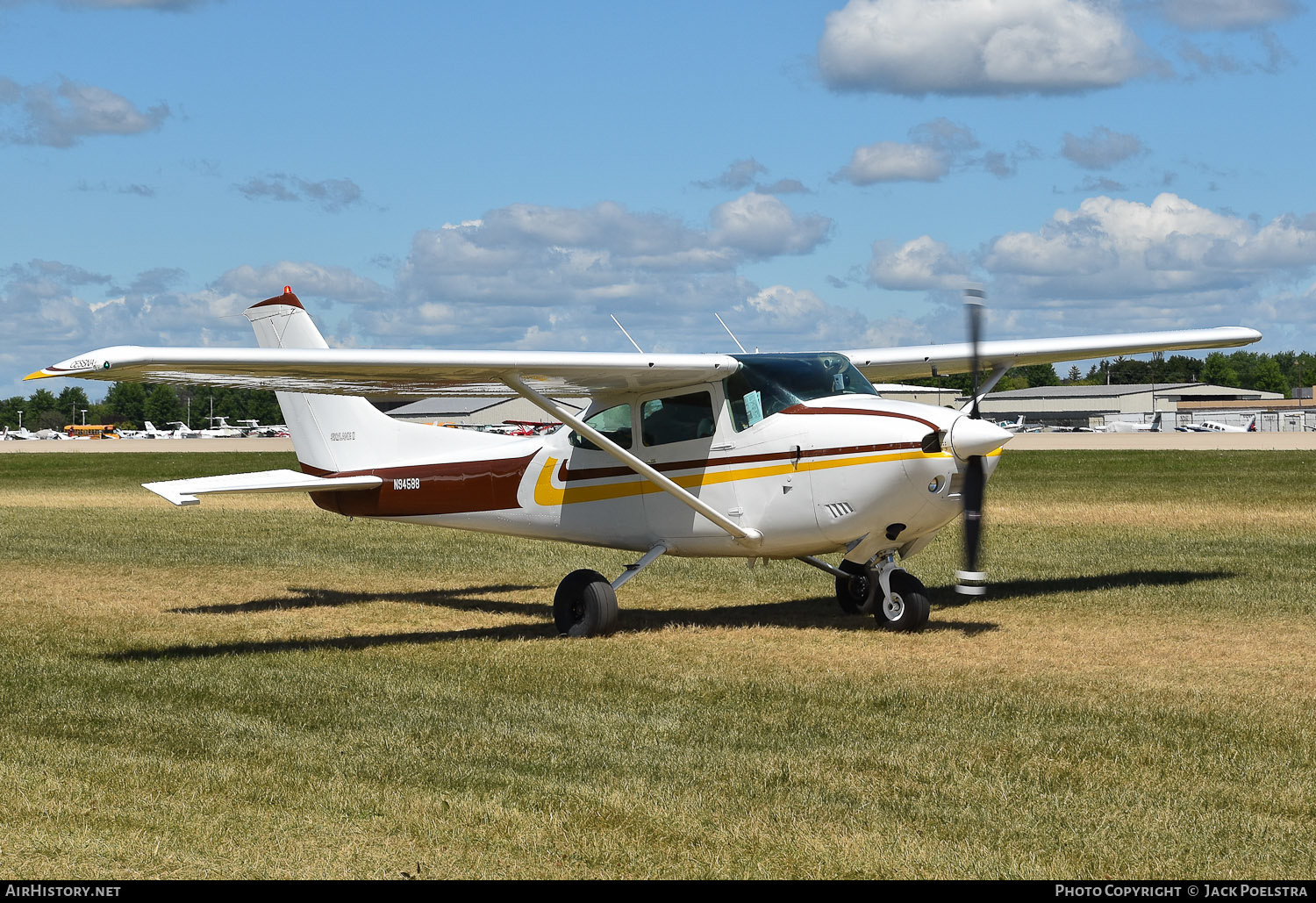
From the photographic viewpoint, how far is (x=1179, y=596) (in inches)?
539

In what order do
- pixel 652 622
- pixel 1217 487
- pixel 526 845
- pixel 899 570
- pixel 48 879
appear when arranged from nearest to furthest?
pixel 48 879 → pixel 526 845 → pixel 899 570 → pixel 652 622 → pixel 1217 487

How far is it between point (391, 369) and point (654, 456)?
2.69 meters

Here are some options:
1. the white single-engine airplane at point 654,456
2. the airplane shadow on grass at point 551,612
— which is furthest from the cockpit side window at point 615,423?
the airplane shadow on grass at point 551,612

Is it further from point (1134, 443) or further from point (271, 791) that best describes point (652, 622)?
point (1134, 443)

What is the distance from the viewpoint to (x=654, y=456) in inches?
488

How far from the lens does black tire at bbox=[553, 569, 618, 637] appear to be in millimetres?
11742

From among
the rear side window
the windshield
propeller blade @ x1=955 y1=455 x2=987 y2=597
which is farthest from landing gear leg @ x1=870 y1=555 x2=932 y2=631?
the rear side window

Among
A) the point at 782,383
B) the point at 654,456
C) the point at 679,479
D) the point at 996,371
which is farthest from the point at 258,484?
the point at 996,371

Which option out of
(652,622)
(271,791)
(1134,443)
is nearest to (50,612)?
(652,622)

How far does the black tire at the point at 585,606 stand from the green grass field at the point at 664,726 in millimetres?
296

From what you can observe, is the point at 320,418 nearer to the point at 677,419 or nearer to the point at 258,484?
the point at 258,484

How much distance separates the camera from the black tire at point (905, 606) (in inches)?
463

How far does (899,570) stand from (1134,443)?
54068 millimetres

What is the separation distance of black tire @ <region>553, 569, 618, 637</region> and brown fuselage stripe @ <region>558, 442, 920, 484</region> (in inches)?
42.8
